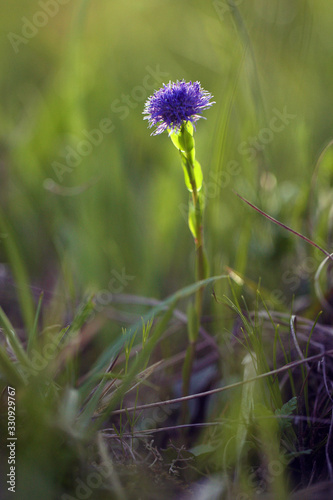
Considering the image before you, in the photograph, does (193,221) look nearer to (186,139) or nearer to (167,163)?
(186,139)

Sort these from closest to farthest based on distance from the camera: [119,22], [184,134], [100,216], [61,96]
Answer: [184,134] < [100,216] < [61,96] < [119,22]

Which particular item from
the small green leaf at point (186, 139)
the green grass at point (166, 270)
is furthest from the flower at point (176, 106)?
the green grass at point (166, 270)

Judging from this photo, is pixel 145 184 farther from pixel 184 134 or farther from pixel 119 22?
pixel 119 22

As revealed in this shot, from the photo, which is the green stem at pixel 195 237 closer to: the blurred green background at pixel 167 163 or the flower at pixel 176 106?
the flower at pixel 176 106

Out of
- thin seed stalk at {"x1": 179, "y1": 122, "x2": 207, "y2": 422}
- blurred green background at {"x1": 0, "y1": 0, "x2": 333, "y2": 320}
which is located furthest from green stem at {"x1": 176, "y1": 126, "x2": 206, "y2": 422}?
blurred green background at {"x1": 0, "y1": 0, "x2": 333, "y2": 320}

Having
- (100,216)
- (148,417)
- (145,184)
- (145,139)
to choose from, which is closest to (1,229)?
(100,216)

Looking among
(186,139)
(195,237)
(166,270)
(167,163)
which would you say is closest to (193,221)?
(195,237)

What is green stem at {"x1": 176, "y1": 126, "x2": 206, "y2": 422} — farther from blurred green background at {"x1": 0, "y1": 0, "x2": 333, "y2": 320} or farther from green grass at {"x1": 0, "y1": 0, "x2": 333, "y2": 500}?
blurred green background at {"x1": 0, "y1": 0, "x2": 333, "y2": 320}
